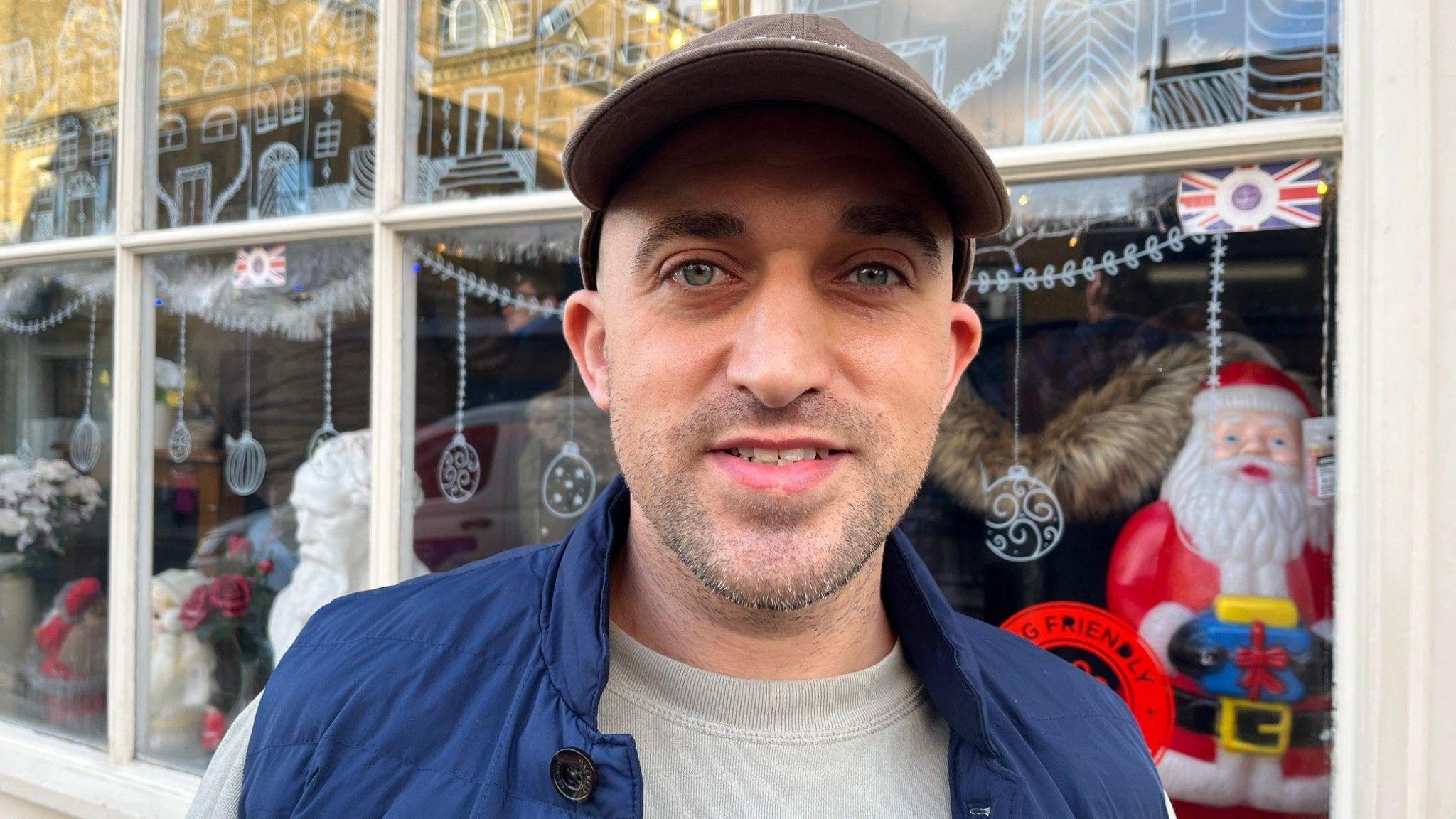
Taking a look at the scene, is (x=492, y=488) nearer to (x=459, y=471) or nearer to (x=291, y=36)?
(x=459, y=471)

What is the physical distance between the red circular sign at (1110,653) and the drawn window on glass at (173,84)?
3054mm

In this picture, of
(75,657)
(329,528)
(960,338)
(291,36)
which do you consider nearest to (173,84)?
(291,36)

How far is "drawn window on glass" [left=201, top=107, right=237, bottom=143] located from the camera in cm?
303

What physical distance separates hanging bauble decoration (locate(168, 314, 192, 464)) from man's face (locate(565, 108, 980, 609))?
248 centimetres

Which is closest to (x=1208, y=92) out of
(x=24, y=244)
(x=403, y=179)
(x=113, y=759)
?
(x=403, y=179)

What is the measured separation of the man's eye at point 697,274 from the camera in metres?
1.17

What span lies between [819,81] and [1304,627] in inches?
55.8

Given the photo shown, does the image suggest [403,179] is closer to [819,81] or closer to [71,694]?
[819,81]

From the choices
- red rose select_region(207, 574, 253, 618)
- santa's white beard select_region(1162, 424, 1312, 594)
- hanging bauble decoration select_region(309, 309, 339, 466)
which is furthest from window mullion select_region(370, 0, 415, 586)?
santa's white beard select_region(1162, 424, 1312, 594)

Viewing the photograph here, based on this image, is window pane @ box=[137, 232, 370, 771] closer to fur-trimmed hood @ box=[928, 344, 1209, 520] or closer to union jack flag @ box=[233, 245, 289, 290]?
union jack flag @ box=[233, 245, 289, 290]

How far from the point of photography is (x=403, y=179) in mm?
2660

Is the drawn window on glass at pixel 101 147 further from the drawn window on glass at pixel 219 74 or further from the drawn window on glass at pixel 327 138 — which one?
the drawn window on glass at pixel 327 138

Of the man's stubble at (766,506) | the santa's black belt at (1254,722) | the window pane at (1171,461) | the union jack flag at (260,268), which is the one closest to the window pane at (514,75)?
the union jack flag at (260,268)

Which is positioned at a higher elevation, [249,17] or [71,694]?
[249,17]
